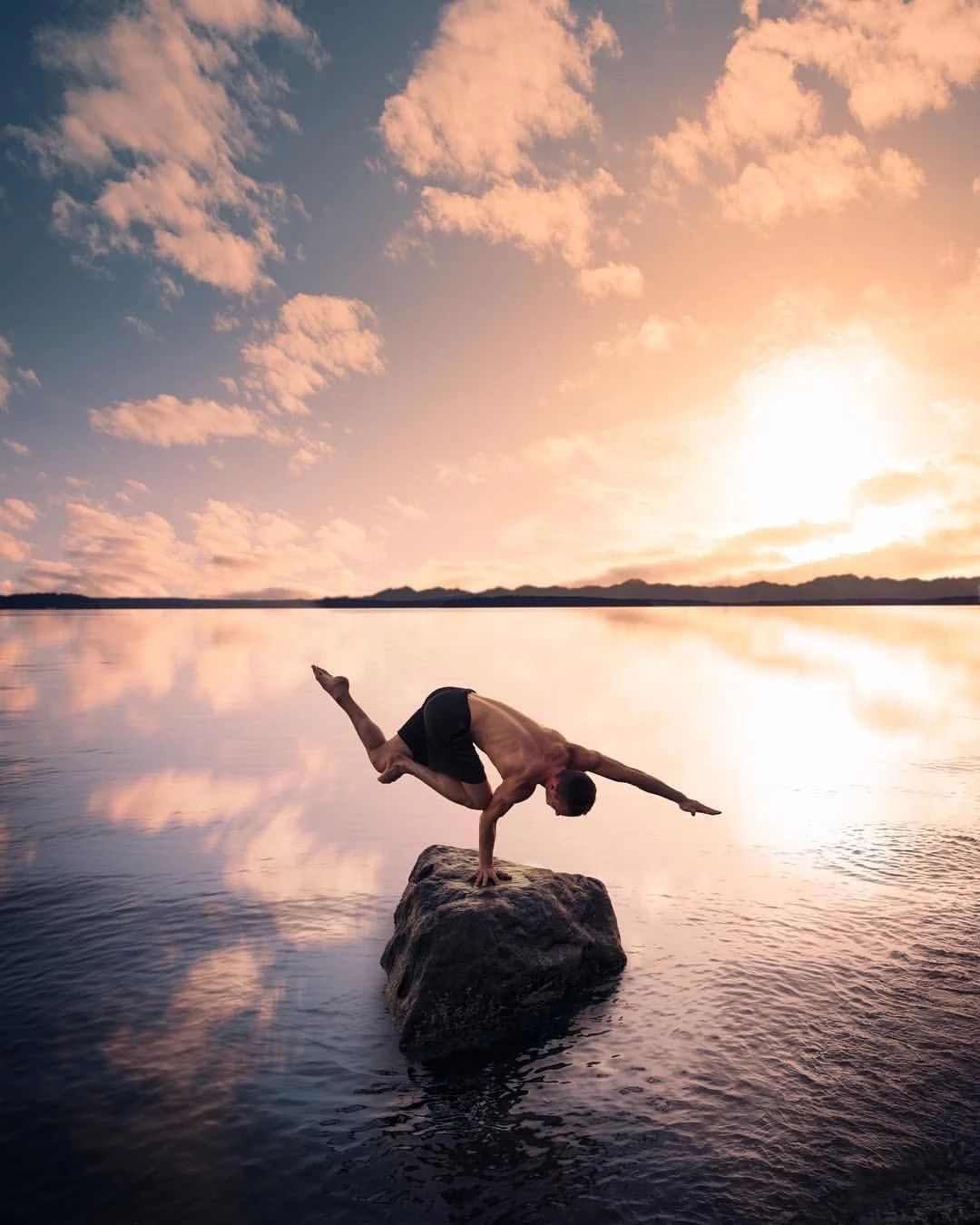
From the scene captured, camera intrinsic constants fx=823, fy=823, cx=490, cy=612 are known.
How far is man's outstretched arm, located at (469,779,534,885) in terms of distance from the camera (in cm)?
1114

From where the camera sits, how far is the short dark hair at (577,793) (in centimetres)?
1108

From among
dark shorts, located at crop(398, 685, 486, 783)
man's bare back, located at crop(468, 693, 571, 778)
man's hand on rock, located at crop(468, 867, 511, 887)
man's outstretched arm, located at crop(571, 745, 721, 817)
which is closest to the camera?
man's outstretched arm, located at crop(571, 745, 721, 817)

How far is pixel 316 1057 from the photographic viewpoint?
9844 millimetres

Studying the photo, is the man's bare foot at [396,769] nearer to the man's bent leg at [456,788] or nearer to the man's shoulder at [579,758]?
the man's bent leg at [456,788]

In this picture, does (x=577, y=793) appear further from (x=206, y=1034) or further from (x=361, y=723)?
(x=206, y=1034)

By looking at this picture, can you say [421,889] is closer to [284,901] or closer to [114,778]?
[284,901]

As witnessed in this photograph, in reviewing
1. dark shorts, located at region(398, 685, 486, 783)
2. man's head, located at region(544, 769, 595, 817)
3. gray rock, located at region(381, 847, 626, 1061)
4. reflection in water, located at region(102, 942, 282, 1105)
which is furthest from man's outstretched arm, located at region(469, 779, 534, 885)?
reflection in water, located at region(102, 942, 282, 1105)

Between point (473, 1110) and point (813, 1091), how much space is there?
12.0ft

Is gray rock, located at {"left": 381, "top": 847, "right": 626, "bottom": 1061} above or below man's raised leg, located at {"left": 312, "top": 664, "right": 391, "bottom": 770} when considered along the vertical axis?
below

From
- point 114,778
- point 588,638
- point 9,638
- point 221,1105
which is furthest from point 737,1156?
point 9,638

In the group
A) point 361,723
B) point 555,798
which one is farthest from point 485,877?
point 361,723

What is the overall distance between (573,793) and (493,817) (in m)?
1.15

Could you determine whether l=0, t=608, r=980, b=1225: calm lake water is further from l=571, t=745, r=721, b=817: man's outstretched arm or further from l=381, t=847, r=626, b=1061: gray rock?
l=571, t=745, r=721, b=817: man's outstretched arm

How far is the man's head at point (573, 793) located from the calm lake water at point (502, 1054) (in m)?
2.65
